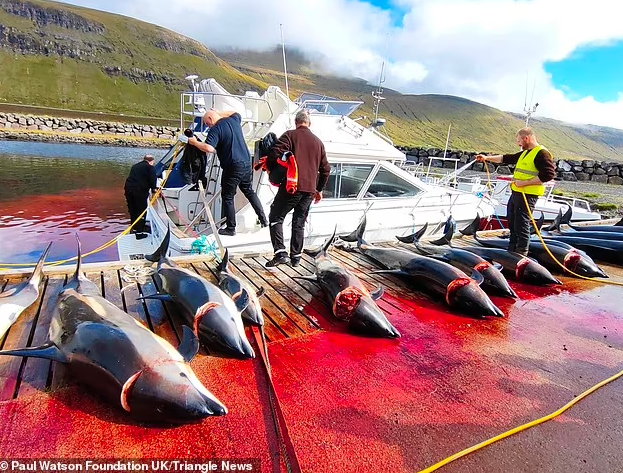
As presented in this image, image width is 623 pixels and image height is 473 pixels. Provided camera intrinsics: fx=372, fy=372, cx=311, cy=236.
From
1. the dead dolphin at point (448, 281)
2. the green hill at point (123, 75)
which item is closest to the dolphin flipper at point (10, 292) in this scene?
the dead dolphin at point (448, 281)

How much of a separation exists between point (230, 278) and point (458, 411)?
97.8 inches

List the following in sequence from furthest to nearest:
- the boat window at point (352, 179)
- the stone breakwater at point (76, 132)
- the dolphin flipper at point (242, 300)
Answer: the stone breakwater at point (76, 132) < the boat window at point (352, 179) < the dolphin flipper at point (242, 300)

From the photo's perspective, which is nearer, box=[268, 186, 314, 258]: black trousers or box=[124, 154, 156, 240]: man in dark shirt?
box=[268, 186, 314, 258]: black trousers

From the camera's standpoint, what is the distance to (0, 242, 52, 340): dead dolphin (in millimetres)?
3293

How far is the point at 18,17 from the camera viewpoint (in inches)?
4995

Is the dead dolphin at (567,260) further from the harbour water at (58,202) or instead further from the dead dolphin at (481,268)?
the harbour water at (58,202)

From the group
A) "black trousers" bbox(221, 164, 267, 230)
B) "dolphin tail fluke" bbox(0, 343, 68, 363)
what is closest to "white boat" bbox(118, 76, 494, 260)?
"black trousers" bbox(221, 164, 267, 230)

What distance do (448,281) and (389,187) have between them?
435 cm

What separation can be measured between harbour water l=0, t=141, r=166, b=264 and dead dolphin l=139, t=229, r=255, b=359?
28.3 ft

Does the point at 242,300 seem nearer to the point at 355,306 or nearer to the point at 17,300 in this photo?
the point at 355,306

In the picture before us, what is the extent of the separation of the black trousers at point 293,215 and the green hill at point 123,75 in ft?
327

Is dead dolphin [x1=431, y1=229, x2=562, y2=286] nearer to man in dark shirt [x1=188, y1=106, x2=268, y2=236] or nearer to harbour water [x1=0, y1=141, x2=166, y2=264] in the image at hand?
man in dark shirt [x1=188, y1=106, x2=268, y2=236]

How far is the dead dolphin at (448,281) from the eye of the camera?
4305 millimetres

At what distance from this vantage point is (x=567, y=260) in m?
6.25
